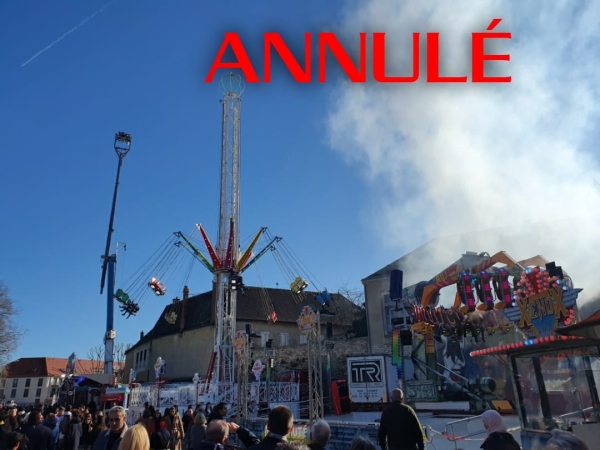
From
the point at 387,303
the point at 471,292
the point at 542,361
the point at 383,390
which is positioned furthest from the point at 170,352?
the point at 542,361

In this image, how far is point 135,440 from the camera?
12.2 feet

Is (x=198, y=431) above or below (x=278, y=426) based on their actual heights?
below

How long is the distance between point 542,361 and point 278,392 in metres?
18.0

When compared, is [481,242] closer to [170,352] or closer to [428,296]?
[428,296]

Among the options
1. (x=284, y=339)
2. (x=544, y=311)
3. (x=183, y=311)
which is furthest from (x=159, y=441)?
(x=183, y=311)

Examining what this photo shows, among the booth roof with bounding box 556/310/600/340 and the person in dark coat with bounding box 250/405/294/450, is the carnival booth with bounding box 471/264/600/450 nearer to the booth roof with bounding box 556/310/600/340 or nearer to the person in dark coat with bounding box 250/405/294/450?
the booth roof with bounding box 556/310/600/340

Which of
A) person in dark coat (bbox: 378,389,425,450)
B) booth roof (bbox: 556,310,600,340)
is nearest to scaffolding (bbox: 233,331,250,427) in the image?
person in dark coat (bbox: 378,389,425,450)

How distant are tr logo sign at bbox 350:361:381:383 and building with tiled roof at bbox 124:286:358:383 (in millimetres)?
15979

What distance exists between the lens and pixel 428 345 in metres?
22.1

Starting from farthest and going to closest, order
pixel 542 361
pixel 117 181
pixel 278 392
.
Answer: pixel 117 181 → pixel 278 392 → pixel 542 361

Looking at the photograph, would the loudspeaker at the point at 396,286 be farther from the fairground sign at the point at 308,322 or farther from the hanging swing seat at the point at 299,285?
the hanging swing seat at the point at 299,285

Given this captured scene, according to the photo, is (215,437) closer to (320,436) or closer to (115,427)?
(320,436)

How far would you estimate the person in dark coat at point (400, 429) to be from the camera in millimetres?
5617

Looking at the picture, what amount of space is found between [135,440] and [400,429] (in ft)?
10.7
